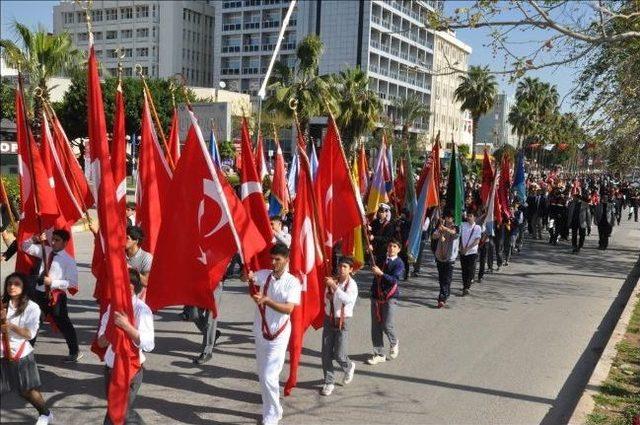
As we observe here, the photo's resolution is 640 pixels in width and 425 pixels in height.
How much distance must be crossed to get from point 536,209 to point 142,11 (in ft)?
249

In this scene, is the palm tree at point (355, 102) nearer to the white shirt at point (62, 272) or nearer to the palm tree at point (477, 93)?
the palm tree at point (477, 93)

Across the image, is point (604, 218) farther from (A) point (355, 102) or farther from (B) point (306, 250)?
(A) point (355, 102)

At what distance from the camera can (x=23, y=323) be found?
521 cm

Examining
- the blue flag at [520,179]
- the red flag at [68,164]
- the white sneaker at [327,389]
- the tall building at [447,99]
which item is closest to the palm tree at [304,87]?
the blue flag at [520,179]

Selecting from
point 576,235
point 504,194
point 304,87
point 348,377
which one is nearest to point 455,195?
point 504,194

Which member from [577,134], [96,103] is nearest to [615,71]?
[577,134]

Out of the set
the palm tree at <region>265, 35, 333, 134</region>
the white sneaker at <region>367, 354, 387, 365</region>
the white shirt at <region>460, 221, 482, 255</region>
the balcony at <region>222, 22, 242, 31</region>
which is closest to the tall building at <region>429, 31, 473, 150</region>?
the balcony at <region>222, 22, 242, 31</region>

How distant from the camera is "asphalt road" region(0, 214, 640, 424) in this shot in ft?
19.7

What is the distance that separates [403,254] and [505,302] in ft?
7.47

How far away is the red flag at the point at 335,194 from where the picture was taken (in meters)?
7.21

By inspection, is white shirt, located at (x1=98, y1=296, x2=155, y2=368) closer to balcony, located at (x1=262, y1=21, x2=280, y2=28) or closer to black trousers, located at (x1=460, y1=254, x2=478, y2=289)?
black trousers, located at (x1=460, y1=254, x2=478, y2=289)

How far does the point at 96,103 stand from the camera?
4.74m

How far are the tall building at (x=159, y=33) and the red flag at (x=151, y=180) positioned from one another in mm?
73467

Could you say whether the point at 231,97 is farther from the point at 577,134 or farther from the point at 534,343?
the point at 534,343
